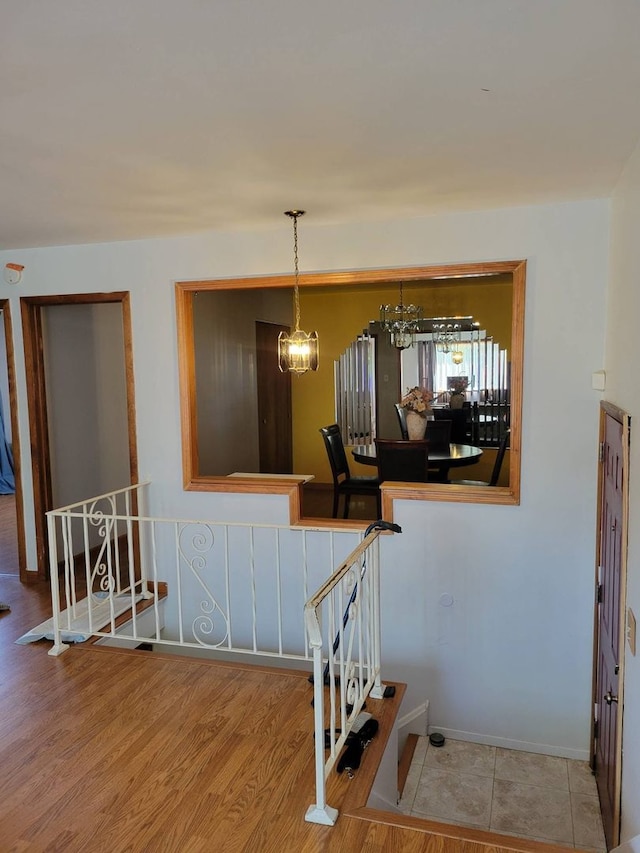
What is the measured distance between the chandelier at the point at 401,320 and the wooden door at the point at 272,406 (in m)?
1.25

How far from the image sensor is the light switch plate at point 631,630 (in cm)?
197

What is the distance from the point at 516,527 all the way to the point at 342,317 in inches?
160

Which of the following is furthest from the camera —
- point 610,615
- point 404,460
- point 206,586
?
point 404,460

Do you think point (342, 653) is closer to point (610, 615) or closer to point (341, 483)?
point (610, 615)

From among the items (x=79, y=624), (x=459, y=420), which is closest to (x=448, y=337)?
(x=459, y=420)

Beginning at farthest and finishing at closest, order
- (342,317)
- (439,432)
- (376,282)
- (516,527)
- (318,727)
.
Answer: (342,317), (439,432), (376,282), (516,527), (318,727)

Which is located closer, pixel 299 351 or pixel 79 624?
pixel 79 624

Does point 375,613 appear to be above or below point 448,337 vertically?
below

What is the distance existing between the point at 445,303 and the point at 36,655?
507 centimetres

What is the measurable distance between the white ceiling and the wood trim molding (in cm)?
44

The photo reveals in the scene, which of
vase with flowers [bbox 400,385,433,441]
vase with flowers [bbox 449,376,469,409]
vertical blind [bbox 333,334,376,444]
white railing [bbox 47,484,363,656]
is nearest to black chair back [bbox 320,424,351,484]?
vase with flowers [bbox 400,385,433,441]

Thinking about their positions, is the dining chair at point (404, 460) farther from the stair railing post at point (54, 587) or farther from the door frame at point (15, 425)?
the door frame at point (15, 425)

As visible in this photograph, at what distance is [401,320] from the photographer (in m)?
6.38

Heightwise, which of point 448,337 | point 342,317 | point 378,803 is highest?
point 342,317
